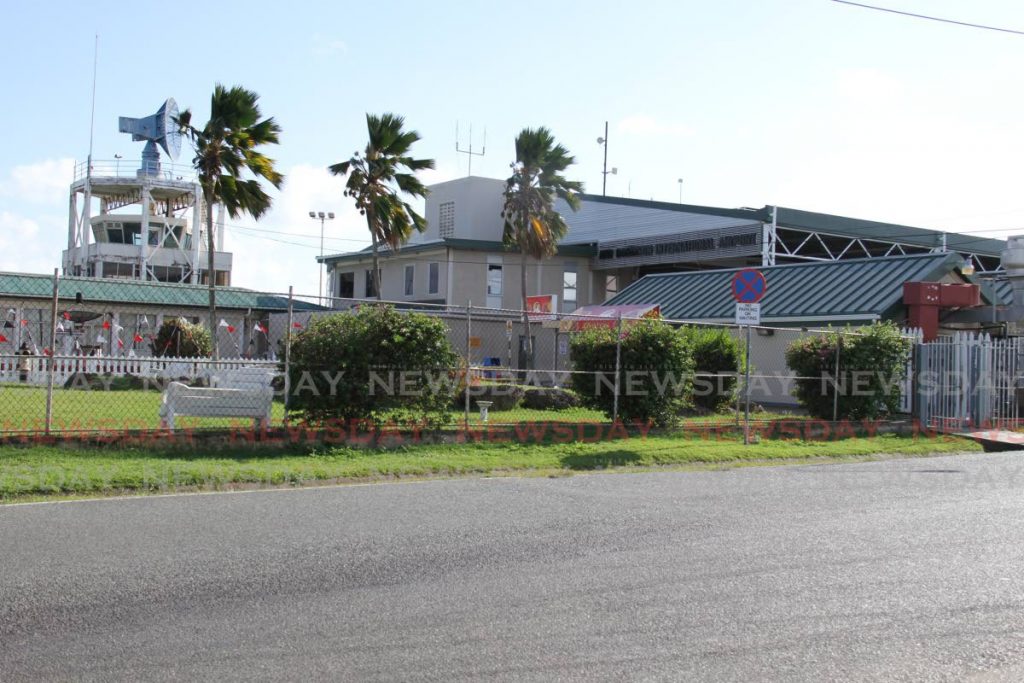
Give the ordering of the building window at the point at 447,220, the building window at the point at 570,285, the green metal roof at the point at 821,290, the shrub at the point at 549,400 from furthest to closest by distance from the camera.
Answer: the building window at the point at 447,220, the building window at the point at 570,285, the green metal roof at the point at 821,290, the shrub at the point at 549,400

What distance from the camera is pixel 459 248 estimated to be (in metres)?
42.0

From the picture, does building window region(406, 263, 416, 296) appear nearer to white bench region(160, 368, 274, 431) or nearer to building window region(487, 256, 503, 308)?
building window region(487, 256, 503, 308)

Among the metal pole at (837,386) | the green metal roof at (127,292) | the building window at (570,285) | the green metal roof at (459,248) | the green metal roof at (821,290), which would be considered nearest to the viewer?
the metal pole at (837,386)

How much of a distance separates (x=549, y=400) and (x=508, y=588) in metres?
14.2

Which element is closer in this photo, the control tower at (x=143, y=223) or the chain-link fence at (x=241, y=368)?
the chain-link fence at (x=241, y=368)

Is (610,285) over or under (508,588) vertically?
over

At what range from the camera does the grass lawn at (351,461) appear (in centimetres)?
998

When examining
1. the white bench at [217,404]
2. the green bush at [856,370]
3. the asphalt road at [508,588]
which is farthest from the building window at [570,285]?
the asphalt road at [508,588]

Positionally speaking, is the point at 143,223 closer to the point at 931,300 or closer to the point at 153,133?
the point at 153,133

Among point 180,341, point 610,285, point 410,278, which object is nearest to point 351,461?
point 180,341

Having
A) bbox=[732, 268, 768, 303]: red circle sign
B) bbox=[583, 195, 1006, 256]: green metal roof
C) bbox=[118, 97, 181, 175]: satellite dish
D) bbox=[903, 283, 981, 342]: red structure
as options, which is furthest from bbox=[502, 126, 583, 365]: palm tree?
bbox=[118, 97, 181, 175]: satellite dish

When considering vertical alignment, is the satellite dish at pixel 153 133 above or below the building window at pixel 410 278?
above

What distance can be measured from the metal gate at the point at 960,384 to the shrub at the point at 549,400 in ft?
23.9

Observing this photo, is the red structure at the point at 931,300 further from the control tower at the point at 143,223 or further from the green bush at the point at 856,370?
the control tower at the point at 143,223
